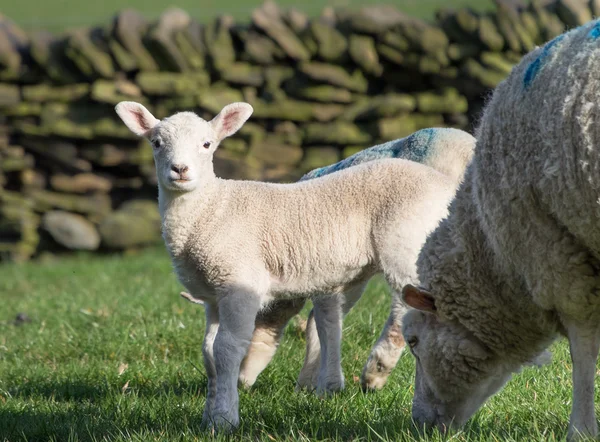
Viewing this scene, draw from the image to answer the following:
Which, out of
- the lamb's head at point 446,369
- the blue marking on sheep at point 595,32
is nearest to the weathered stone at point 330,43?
the lamb's head at point 446,369

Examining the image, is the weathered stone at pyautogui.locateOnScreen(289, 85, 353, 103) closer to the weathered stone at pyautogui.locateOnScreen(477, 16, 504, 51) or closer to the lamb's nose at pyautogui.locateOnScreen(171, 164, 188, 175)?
the weathered stone at pyautogui.locateOnScreen(477, 16, 504, 51)

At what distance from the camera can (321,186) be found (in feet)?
13.9

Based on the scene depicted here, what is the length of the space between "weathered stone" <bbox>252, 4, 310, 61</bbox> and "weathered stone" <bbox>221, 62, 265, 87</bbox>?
394mm

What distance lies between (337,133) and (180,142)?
571 centimetres

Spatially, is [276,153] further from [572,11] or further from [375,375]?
[375,375]

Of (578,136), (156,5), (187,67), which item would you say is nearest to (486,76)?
(187,67)

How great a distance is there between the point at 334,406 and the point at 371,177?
3.76 ft

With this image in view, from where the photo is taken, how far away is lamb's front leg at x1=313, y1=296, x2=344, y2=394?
416 cm

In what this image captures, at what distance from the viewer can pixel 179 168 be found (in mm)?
3912

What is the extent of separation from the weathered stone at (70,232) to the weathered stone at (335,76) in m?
3.14

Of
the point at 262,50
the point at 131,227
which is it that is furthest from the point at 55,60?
the point at 262,50

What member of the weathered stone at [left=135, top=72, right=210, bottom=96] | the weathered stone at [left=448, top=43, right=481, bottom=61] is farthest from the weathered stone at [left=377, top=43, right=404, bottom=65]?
the weathered stone at [left=135, top=72, right=210, bottom=96]

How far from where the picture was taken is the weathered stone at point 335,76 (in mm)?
9469

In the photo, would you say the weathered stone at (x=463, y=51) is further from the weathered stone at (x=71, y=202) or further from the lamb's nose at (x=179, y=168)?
the lamb's nose at (x=179, y=168)
